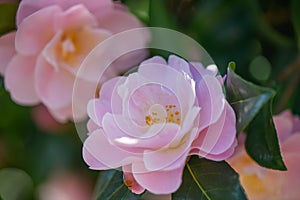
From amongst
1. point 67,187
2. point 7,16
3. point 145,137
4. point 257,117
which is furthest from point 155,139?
point 67,187

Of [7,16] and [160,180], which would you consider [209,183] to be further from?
[7,16]

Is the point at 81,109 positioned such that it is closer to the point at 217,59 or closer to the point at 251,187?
the point at 251,187

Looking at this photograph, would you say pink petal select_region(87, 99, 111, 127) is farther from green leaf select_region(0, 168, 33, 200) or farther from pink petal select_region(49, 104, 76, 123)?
green leaf select_region(0, 168, 33, 200)

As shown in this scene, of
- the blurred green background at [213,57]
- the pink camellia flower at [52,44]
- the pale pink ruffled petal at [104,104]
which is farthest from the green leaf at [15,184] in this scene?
the pale pink ruffled petal at [104,104]

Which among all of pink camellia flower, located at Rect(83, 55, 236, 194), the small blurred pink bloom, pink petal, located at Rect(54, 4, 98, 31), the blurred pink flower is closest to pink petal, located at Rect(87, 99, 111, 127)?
pink camellia flower, located at Rect(83, 55, 236, 194)

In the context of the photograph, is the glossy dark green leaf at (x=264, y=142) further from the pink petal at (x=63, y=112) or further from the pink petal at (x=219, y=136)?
the pink petal at (x=63, y=112)
